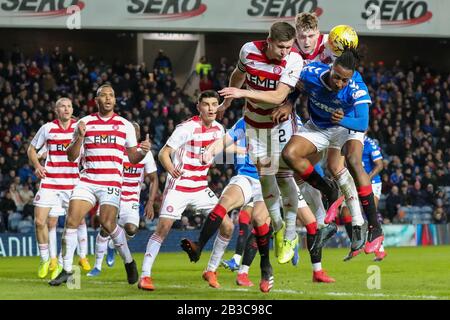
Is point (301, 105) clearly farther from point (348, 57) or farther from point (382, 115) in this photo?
point (348, 57)

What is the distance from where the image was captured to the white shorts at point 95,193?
477 inches

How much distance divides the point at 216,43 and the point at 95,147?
24.1 meters

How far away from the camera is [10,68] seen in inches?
1107

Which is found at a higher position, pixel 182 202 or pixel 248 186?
pixel 248 186

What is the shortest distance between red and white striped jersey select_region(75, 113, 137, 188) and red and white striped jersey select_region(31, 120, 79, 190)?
239cm

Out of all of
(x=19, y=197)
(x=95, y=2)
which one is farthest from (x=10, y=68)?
(x=19, y=197)

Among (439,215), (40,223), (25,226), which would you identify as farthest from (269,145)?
(439,215)

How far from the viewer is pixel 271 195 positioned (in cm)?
1138

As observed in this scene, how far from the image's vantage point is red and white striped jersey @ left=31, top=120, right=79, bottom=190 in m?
14.7

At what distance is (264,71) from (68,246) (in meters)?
3.40

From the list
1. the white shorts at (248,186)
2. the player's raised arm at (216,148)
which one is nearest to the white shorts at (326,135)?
the player's raised arm at (216,148)

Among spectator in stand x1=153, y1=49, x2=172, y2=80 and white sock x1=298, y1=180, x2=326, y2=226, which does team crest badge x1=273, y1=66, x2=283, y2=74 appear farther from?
spectator in stand x1=153, y1=49, x2=172, y2=80

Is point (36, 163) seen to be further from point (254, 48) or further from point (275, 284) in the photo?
point (254, 48)

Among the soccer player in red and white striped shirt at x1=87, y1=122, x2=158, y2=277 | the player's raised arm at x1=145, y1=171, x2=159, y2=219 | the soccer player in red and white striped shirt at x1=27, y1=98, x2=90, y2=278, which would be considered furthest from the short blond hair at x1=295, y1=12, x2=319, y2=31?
the soccer player in red and white striped shirt at x1=87, y1=122, x2=158, y2=277
